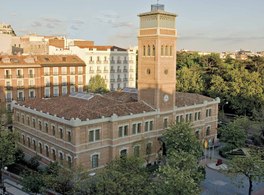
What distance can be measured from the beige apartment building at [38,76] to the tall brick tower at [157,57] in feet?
92.0

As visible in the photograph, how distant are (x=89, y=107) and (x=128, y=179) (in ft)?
56.2

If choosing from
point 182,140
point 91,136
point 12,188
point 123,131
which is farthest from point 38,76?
point 182,140

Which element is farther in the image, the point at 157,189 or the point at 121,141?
the point at 121,141

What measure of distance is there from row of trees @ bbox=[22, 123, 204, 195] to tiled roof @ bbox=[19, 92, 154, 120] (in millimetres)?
6865

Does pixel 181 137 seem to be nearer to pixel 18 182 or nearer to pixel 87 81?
pixel 18 182

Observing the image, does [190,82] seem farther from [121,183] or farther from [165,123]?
[121,183]

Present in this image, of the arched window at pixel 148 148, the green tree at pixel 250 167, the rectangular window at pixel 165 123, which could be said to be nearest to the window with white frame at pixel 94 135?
the arched window at pixel 148 148

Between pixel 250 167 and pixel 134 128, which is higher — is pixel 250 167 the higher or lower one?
the lower one

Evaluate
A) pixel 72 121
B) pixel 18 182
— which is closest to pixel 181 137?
pixel 72 121

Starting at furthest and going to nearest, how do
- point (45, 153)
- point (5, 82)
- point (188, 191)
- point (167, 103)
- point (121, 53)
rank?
point (121, 53)
point (5, 82)
point (167, 103)
point (45, 153)
point (188, 191)

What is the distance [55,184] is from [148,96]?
18308 mm

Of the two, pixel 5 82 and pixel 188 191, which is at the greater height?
pixel 5 82

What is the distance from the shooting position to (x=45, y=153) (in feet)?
134

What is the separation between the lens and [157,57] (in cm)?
4178
